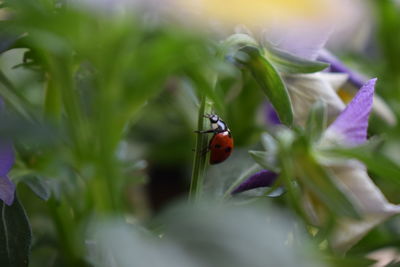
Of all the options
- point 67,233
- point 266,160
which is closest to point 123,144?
point 67,233

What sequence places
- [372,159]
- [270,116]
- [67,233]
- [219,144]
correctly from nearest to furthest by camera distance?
1. [372,159]
2. [219,144]
3. [67,233]
4. [270,116]

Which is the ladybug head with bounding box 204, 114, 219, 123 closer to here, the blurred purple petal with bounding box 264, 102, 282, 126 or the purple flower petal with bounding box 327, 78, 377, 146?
the purple flower petal with bounding box 327, 78, 377, 146

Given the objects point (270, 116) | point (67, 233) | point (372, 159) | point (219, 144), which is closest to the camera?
point (372, 159)

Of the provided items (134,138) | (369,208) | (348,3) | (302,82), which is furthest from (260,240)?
(134,138)

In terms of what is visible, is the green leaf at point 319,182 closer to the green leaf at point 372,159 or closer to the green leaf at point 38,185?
the green leaf at point 372,159

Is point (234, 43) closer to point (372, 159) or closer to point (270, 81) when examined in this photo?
point (270, 81)

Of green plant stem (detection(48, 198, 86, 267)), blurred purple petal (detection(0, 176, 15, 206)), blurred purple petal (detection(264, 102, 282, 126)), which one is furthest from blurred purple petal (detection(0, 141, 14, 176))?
blurred purple petal (detection(264, 102, 282, 126))

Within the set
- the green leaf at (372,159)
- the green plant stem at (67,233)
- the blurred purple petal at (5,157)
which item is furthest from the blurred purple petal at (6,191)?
the green leaf at (372,159)
